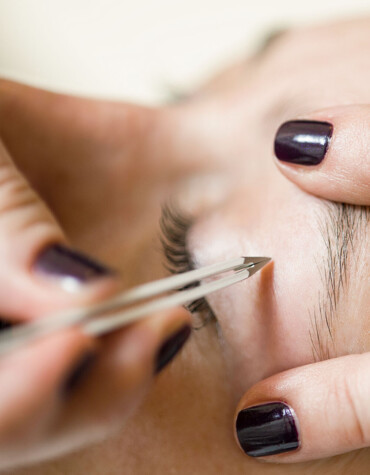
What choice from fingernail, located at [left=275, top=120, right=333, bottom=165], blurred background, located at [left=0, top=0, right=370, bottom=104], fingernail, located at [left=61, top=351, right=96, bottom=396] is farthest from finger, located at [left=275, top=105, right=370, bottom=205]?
blurred background, located at [left=0, top=0, right=370, bottom=104]

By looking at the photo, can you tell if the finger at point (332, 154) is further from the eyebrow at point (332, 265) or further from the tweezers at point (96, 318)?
the tweezers at point (96, 318)

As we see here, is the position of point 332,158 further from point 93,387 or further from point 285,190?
point 93,387

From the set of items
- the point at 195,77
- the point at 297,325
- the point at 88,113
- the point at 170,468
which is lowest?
the point at 170,468

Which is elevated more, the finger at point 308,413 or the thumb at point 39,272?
the thumb at point 39,272

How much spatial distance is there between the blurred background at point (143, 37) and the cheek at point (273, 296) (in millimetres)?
822

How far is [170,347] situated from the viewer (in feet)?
1.43

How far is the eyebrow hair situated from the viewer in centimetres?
58

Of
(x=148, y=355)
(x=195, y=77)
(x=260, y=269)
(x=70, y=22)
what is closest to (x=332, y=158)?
(x=260, y=269)

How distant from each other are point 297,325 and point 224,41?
3.70 feet

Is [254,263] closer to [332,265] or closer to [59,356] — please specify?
[332,265]

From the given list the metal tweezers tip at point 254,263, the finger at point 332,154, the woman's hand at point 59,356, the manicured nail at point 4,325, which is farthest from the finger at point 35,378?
the finger at point 332,154

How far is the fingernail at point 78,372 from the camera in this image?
0.35m

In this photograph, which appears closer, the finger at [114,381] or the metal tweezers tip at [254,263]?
the finger at [114,381]

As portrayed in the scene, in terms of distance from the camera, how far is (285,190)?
0.68 metres
